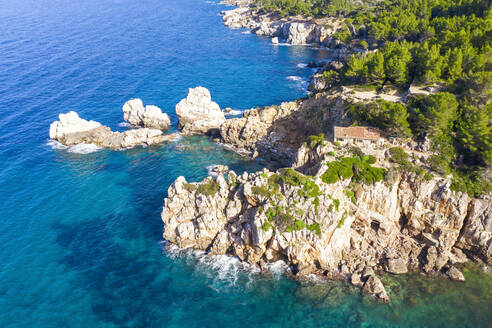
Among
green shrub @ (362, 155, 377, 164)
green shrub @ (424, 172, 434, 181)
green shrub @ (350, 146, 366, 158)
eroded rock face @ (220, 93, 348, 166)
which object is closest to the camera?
green shrub @ (424, 172, 434, 181)

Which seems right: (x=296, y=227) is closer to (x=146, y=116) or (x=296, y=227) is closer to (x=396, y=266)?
(x=396, y=266)

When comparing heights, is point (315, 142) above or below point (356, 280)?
above

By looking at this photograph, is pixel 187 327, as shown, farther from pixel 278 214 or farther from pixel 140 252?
pixel 278 214

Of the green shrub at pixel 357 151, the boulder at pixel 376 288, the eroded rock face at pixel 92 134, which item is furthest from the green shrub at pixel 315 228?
the eroded rock face at pixel 92 134

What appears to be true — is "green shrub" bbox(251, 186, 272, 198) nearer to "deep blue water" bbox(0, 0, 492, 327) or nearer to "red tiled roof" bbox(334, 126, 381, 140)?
"deep blue water" bbox(0, 0, 492, 327)

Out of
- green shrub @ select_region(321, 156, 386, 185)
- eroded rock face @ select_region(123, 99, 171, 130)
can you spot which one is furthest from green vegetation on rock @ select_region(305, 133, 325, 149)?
eroded rock face @ select_region(123, 99, 171, 130)

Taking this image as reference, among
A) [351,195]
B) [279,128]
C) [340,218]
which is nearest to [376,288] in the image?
[340,218]
